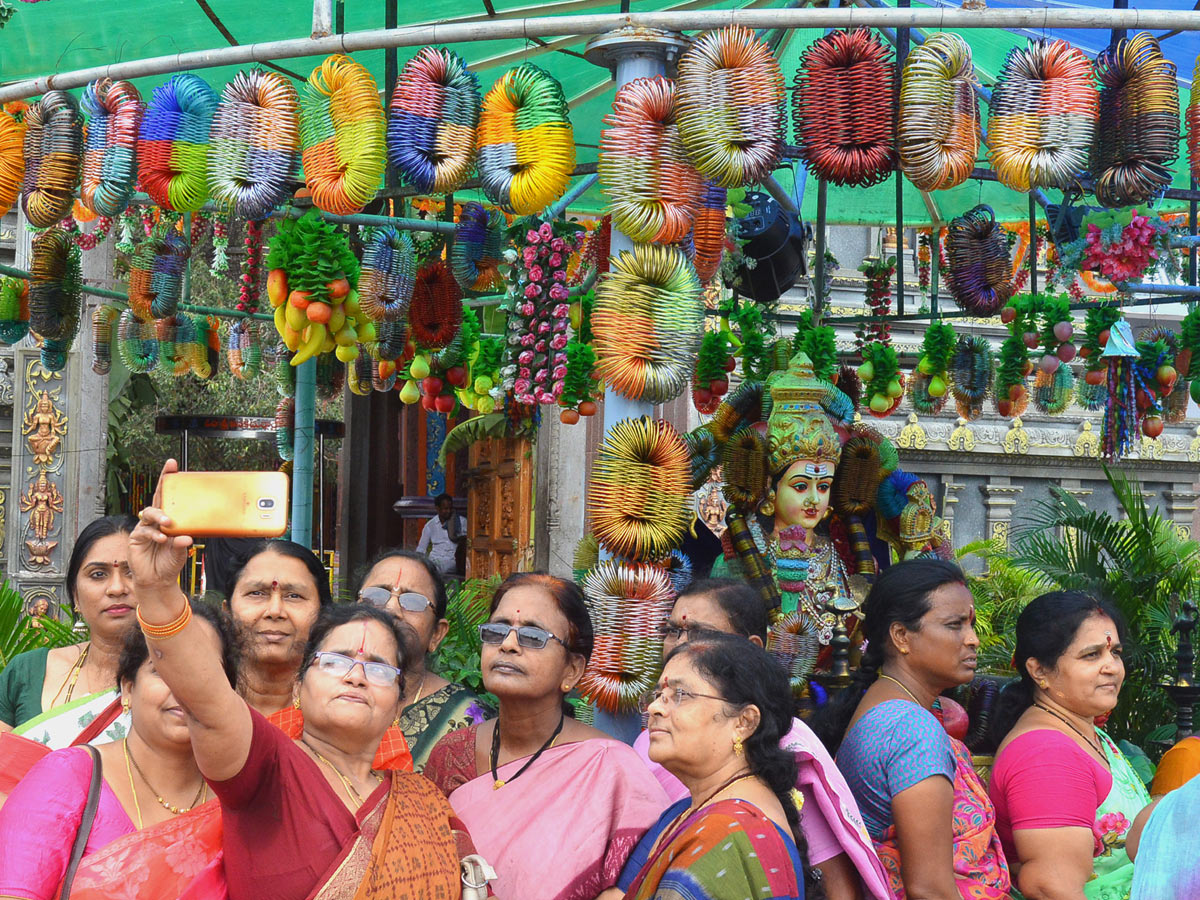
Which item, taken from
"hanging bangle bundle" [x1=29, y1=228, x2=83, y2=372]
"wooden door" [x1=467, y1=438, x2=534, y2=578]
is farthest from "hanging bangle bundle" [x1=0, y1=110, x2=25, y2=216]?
"wooden door" [x1=467, y1=438, x2=534, y2=578]

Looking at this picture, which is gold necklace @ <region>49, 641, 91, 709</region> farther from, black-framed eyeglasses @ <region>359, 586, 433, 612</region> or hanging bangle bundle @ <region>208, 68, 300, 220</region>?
hanging bangle bundle @ <region>208, 68, 300, 220</region>

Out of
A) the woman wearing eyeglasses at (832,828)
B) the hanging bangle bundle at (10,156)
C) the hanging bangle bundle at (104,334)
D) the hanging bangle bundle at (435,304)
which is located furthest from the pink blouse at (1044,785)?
the hanging bangle bundle at (104,334)

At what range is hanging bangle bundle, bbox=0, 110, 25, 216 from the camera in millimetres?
3986

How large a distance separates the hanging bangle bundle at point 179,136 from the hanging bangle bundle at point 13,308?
6.88 ft

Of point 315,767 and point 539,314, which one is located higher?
point 539,314

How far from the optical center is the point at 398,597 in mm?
3164

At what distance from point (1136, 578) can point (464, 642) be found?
3359mm

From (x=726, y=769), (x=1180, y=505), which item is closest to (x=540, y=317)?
(x=726, y=769)

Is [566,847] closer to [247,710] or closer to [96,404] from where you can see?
[247,710]

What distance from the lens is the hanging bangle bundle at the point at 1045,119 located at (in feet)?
10.2

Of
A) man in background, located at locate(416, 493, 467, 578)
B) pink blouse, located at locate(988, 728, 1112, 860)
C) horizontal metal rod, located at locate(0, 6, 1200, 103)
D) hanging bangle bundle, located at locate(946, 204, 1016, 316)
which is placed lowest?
man in background, located at locate(416, 493, 467, 578)

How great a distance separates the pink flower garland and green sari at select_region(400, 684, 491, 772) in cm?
107

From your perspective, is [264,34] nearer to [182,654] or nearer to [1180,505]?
[182,654]

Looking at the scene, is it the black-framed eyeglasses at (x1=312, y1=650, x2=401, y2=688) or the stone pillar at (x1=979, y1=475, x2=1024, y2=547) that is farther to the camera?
the stone pillar at (x1=979, y1=475, x2=1024, y2=547)
